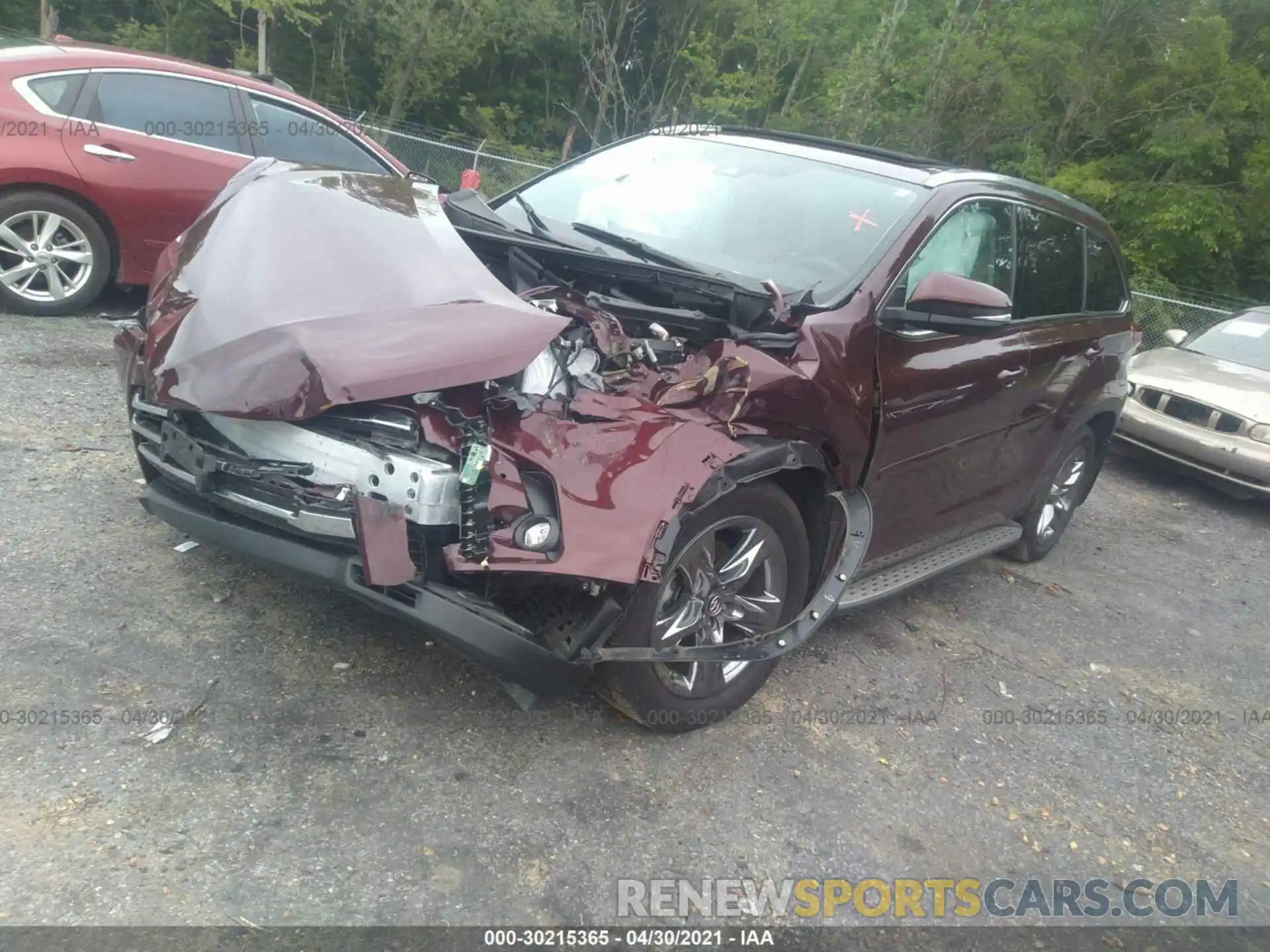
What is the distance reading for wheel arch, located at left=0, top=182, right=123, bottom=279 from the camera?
18.2 ft

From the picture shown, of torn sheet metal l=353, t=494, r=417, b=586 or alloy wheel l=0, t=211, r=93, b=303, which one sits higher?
torn sheet metal l=353, t=494, r=417, b=586

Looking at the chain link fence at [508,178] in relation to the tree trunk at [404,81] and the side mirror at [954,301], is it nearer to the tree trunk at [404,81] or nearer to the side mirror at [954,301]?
the side mirror at [954,301]

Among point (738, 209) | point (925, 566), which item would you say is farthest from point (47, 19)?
point (925, 566)

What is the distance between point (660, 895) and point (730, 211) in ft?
8.44

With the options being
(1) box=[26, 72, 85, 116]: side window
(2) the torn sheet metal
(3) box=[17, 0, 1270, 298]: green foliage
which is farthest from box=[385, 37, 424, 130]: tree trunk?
(2) the torn sheet metal

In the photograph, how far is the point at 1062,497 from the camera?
5.58 metres

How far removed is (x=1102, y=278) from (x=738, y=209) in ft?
7.87

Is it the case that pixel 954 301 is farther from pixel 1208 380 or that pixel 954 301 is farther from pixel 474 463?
pixel 1208 380

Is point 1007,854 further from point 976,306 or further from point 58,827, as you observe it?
point 58,827

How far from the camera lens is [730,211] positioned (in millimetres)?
3928

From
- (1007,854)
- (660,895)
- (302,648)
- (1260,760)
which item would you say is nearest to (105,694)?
(302,648)

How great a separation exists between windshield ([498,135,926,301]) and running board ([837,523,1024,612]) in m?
1.09

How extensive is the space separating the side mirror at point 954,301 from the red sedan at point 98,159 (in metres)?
3.42

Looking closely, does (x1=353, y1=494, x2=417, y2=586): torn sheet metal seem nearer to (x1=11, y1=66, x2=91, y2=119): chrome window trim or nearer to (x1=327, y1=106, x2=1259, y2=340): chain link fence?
(x1=11, y1=66, x2=91, y2=119): chrome window trim
